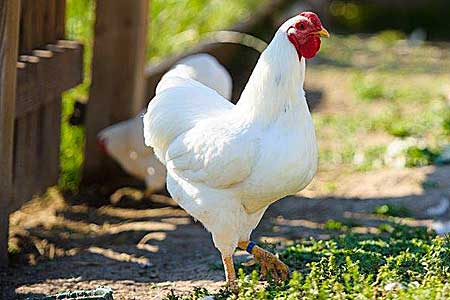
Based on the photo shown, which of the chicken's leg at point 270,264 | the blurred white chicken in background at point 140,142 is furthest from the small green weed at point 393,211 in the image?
the chicken's leg at point 270,264

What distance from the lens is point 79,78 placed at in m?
7.55

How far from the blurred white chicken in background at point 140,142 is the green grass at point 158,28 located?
0.60 metres

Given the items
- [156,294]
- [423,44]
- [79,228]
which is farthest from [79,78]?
[423,44]

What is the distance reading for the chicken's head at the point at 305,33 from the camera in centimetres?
504

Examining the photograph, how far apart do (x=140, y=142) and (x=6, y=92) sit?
2258 mm

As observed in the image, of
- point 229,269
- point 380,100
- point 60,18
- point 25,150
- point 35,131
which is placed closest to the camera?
point 229,269

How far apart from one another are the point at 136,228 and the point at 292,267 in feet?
6.76

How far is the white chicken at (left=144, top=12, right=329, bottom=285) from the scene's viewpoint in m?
4.93

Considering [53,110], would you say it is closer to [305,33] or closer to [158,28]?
[305,33]

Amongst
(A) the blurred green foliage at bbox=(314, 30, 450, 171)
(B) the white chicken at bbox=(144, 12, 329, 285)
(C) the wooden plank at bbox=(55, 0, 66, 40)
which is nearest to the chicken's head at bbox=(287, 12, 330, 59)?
(B) the white chicken at bbox=(144, 12, 329, 285)

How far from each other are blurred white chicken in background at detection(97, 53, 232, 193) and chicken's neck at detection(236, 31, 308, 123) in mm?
2628

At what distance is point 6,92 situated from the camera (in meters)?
5.86

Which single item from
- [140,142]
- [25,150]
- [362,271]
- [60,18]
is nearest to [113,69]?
[140,142]

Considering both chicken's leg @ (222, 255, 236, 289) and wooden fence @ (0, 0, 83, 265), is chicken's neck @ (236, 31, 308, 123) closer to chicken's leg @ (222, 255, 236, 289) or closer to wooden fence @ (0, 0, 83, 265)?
chicken's leg @ (222, 255, 236, 289)
